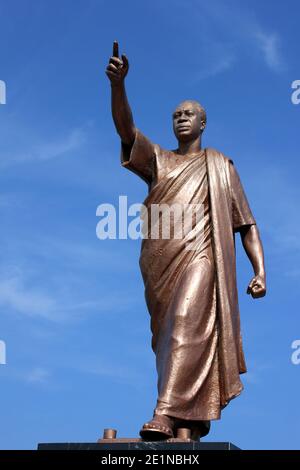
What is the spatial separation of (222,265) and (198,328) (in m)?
0.77

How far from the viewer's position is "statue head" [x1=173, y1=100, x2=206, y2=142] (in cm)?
1166

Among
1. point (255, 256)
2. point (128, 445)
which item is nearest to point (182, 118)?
point (255, 256)

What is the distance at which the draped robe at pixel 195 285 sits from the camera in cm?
1014

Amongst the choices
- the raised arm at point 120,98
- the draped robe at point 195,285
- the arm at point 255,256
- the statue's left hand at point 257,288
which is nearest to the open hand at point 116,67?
the raised arm at point 120,98

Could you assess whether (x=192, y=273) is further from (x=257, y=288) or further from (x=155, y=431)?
(x=155, y=431)

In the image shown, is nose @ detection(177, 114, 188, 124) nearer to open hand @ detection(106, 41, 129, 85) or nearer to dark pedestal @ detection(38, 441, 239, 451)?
open hand @ detection(106, 41, 129, 85)

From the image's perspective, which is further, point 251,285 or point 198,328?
point 251,285

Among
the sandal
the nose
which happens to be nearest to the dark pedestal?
the sandal

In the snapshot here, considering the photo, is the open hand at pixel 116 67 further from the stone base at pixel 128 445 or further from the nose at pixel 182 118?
Answer: the stone base at pixel 128 445

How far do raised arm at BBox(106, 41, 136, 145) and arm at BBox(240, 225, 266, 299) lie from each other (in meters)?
1.64
